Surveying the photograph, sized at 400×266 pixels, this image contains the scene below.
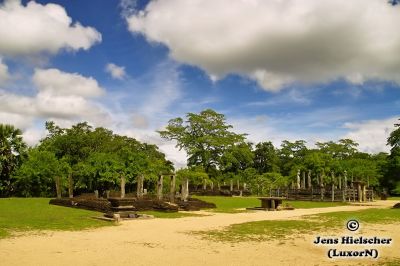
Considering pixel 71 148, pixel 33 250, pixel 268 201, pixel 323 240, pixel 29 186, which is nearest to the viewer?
pixel 33 250

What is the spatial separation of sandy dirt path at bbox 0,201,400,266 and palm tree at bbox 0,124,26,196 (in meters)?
23.8

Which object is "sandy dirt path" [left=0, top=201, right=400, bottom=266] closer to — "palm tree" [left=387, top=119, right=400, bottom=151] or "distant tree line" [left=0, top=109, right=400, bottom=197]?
"distant tree line" [left=0, top=109, right=400, bottom=197]

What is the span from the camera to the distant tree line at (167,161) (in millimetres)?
35438

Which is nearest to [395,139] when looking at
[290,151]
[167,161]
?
[290,151]

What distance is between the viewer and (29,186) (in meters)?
35.8

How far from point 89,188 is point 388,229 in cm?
2863

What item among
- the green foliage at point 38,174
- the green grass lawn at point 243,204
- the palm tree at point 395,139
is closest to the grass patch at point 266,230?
the green grass lawn at point 243,204

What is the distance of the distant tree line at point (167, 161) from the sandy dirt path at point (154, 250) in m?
14.7

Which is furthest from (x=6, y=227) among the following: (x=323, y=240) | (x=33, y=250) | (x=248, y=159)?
(x=248, y=159)

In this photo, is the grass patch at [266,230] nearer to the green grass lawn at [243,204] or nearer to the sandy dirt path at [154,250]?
the sandy dirt path at [154,250]

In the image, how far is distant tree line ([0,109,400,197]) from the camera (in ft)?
116

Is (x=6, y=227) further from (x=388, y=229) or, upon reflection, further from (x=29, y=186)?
(x=29, y=186)

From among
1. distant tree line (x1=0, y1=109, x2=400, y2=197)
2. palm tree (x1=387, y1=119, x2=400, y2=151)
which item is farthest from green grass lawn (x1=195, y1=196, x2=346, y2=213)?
palm tree (x1=387, y1=119, x2=400, y2=151)

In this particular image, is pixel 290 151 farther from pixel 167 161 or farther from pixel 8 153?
pixel 8 153
